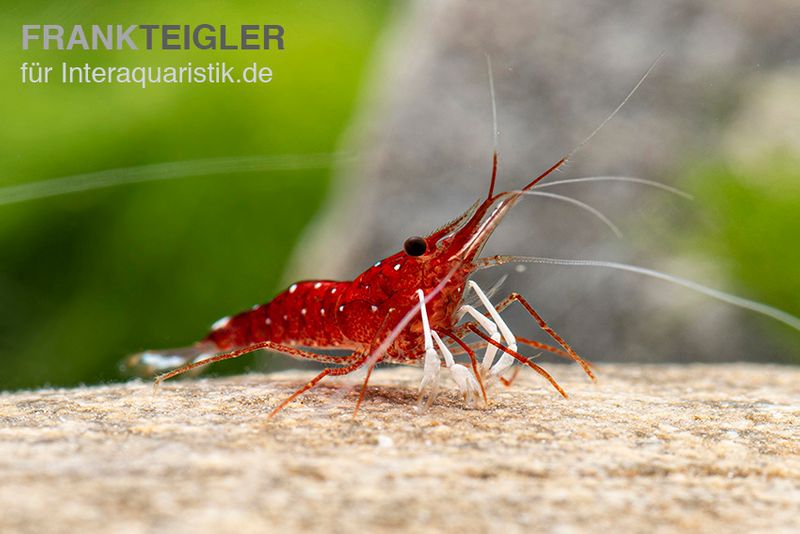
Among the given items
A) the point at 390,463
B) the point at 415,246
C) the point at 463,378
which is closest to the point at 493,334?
the point at 463,378

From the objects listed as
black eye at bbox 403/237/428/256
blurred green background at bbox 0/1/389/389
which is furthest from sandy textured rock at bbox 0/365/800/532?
blurred green background at bbox 0/1/389/389

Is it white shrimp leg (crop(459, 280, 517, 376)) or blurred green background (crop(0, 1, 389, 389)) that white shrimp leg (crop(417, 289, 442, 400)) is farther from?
blurred green background (crop(0, 1, 389, 389))

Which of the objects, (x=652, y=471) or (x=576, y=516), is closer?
(x=576, y=516)

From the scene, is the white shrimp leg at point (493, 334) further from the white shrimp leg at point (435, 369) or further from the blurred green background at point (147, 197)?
the blurred green background at point (147, 197)

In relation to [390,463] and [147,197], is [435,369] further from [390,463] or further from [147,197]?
[147,197]

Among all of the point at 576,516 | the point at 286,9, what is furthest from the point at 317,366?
the point at 576,516

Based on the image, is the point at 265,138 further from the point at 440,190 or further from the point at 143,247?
the point at 440,190
